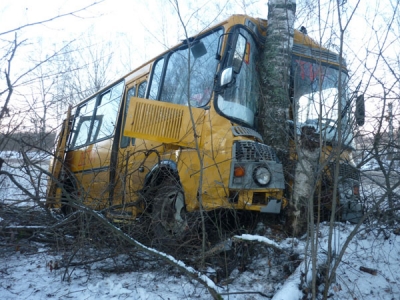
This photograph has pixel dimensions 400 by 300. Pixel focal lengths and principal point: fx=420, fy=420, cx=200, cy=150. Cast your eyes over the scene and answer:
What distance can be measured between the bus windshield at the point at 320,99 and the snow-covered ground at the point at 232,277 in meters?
0.99

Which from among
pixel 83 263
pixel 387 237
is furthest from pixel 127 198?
pixel 387 237

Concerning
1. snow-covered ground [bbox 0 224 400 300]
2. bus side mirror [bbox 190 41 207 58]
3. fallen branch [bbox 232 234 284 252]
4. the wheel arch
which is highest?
bus side mirror [bbox 190 41 207 58]

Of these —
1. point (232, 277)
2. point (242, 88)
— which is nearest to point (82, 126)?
point (242, 88)

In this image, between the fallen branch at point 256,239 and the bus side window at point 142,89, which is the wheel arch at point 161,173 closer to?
the fallen branch at point 256,239

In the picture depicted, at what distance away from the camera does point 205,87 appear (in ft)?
16.1

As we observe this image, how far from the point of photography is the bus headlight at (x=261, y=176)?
4.21 meters

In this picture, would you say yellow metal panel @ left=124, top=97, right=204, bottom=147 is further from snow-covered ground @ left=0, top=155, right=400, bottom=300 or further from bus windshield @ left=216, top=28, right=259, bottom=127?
snow-covered ground @ left=0, top=155, right=400, bottom=300

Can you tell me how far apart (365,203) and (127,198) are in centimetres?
271

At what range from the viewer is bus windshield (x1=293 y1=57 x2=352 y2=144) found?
3.50m

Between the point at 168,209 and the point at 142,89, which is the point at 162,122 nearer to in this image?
the point at 168,209

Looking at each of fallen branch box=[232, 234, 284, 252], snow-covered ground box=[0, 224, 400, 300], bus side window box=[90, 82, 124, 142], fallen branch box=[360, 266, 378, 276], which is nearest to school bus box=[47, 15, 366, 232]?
fallen branch box=[232, 234, 284, 252]

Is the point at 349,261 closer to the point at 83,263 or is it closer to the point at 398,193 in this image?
the point at 398,193

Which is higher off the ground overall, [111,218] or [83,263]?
[111,218]

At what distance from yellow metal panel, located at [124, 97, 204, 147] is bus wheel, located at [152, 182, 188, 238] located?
1.82ft
